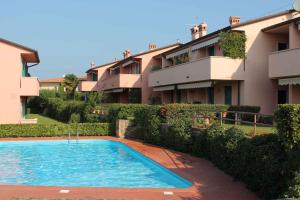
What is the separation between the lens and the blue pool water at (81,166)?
1591 centimetres

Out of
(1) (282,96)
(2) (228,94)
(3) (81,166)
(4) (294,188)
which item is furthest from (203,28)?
(4) (294,188)

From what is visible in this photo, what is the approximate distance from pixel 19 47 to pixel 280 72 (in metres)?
20.9

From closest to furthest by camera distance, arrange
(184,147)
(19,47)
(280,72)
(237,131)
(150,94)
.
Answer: (237,131), (184,147), (280,72), (19,47), (150,94)

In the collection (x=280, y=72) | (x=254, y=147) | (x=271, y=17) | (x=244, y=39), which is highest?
(x=271, y=17)

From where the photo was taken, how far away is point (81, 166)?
65.4 feet

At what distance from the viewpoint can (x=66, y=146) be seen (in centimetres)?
2727

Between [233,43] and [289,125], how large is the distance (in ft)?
54.7

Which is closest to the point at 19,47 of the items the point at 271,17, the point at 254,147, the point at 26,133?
the point at 26,133

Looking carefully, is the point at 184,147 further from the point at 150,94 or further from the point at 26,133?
the point at 150,94

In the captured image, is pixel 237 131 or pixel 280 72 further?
pixel 280 72

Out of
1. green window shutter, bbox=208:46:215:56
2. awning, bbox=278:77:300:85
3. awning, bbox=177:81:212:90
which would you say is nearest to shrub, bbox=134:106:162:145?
awning, bbox=177:81:212:90

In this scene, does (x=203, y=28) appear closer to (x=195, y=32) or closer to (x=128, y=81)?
(x=195, y=32)

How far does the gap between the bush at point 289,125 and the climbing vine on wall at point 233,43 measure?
52.8ft

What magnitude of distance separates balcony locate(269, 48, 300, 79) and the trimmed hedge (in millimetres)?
13750
